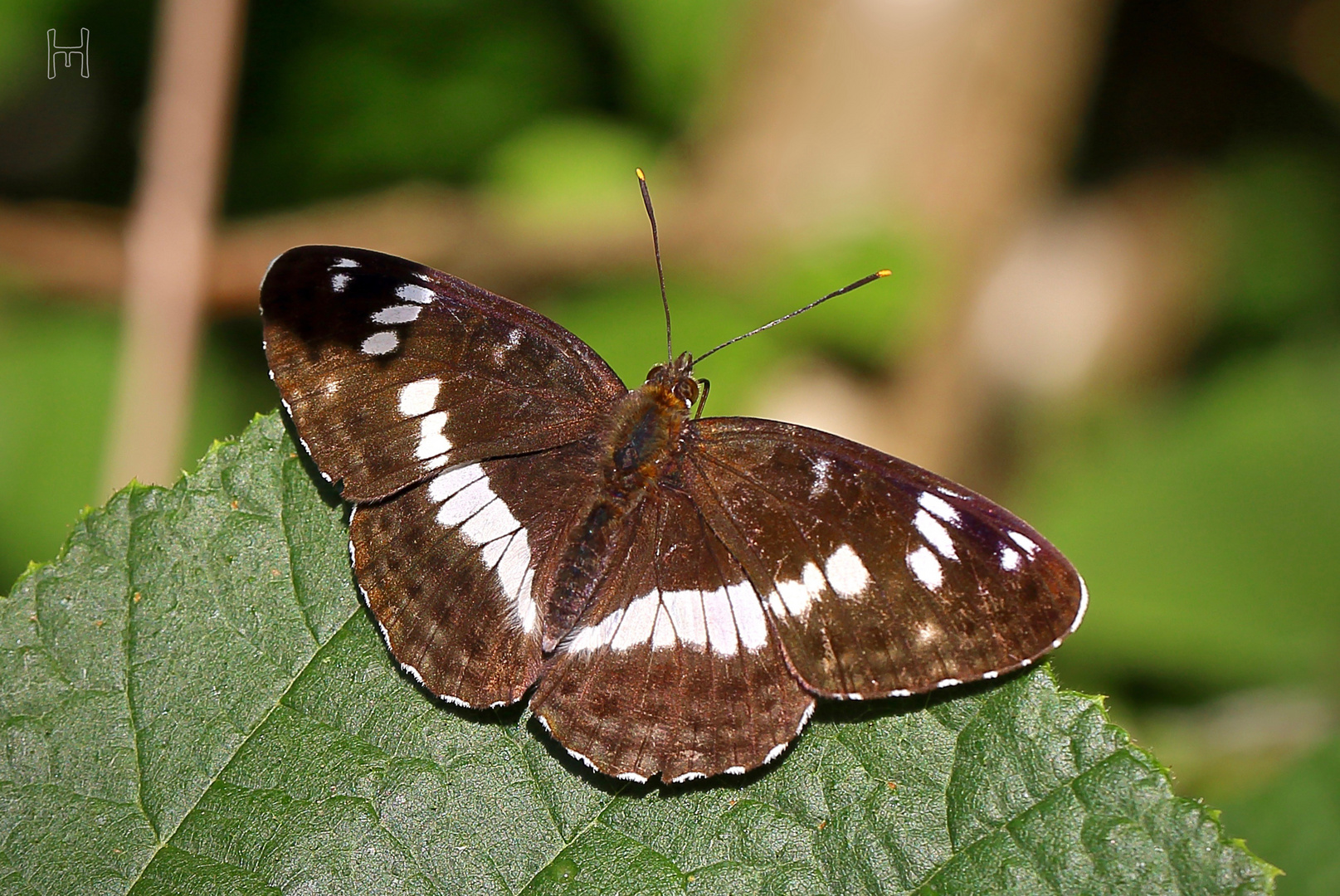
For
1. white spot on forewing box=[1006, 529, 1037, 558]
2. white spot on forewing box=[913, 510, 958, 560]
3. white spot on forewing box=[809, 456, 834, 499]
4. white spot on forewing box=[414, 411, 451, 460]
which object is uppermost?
white spot on forewing box=[1006, 529, 1037, 558]

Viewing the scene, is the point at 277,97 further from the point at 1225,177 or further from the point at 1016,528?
the point at 1225,177

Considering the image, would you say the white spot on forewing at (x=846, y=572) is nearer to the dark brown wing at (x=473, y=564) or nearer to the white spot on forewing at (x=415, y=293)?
the dark brown wing at (x=473, y=564)

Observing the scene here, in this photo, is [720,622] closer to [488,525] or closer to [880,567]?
[880,567]

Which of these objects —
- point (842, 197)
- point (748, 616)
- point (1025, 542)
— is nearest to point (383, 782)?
point (748, 616)

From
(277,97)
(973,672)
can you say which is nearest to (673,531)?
(973,672)

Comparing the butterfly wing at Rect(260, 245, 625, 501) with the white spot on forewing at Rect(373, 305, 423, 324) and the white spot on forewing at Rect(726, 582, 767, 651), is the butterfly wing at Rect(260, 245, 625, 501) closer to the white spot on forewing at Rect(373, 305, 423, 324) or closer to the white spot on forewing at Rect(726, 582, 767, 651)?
the white spot on forewing at Rect(373, 305, 423, 324)

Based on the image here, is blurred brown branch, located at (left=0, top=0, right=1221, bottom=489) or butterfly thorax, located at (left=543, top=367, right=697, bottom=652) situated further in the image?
blurred brown branch, located at (left=0, top=0, right=1221, bottom=489)

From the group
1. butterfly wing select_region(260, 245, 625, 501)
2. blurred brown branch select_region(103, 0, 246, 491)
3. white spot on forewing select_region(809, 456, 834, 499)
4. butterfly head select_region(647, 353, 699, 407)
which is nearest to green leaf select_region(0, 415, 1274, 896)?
butterfly wing select_region(260, 245, 625, 501)
